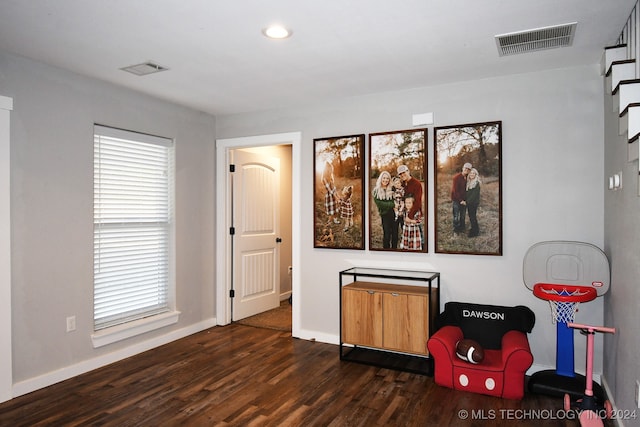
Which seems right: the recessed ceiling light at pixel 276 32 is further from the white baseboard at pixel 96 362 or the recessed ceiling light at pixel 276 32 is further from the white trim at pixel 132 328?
the white baseboard at pixel 96 362

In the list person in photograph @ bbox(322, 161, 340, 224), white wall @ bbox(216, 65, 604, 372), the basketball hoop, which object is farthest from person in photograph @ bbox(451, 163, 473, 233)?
person in photograph @ bbox(322, 161, 340, 224)

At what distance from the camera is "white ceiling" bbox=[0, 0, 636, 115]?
2.32 meters

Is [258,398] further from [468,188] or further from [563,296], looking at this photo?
[468,188]

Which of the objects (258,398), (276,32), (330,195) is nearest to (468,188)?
(330,195)

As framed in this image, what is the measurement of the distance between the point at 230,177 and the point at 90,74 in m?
1.84

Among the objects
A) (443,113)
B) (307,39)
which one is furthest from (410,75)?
(307,39)

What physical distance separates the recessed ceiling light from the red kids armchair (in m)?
2.40

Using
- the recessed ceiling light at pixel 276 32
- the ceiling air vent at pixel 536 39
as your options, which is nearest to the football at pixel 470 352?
the ceiling air vent at pixel 536 39

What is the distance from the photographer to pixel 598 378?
319 cm

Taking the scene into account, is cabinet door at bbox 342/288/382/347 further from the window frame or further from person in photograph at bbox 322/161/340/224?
the window frame

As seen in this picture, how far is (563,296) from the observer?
2.90 meters

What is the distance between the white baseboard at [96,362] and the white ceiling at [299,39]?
2.40 m

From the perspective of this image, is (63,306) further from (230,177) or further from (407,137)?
(407,137)

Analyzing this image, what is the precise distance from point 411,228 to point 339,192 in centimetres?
81
